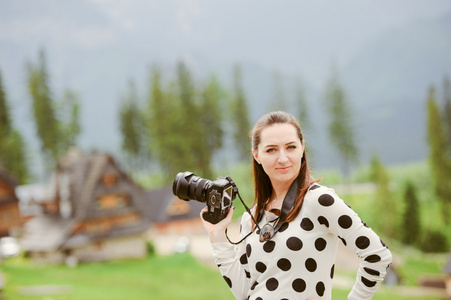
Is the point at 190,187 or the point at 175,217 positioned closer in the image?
the point at 190,187

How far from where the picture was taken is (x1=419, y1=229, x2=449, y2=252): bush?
37.9 ft

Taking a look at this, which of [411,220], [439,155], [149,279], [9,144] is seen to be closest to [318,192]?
[149,279]

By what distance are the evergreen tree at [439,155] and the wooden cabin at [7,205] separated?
10.0 meters

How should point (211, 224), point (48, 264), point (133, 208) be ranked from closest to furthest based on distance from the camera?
point (211, 224), point (48, 264), point (133, 208)

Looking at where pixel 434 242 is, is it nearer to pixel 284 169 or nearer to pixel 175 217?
pixel 175 217

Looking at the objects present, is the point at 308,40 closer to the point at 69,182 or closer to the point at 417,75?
the point at 417,75

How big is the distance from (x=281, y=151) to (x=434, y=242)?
11.8 m

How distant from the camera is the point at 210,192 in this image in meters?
1.16

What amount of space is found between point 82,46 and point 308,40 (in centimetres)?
802

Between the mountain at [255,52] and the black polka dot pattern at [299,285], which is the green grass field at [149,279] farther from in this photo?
the black polka dot pattern at [299,285]

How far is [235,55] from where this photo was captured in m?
16.3

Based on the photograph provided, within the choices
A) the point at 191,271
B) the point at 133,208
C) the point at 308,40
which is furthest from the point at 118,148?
the point at 308,40

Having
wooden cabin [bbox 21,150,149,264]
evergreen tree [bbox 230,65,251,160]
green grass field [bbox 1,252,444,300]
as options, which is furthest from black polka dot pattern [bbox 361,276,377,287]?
evergreen tree [bbox 230,65,251,160]

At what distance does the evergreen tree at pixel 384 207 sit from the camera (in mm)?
11977
